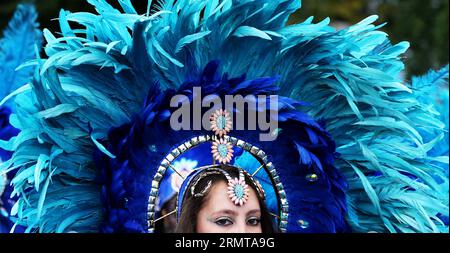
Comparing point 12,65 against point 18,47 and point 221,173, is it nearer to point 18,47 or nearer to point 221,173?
point 18,47

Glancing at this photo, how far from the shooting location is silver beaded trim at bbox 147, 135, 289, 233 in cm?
279

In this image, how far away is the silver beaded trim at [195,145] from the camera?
2789 mm

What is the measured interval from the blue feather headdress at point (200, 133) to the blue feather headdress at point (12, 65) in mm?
730

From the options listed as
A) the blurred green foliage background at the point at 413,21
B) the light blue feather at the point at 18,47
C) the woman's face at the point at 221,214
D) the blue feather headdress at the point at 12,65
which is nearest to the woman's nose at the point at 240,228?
the woman's face at the point at 221,214

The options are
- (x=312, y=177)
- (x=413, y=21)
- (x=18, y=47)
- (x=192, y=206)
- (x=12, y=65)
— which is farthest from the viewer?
(x=413, y=21)

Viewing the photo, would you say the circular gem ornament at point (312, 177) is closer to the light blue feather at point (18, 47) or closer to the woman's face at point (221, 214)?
the woman's face at point (221, 214)

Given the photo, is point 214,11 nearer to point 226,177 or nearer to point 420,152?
point 226,177

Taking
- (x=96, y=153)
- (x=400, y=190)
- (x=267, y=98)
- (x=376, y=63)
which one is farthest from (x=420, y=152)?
(x=96, y=153)

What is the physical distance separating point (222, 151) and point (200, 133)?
0.10m

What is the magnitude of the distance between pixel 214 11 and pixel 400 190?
956 mm

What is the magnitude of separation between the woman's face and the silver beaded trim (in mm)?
154

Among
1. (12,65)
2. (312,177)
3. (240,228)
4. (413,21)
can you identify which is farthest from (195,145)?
(413,21)

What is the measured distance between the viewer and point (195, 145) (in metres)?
2.85

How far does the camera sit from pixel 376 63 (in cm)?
310
